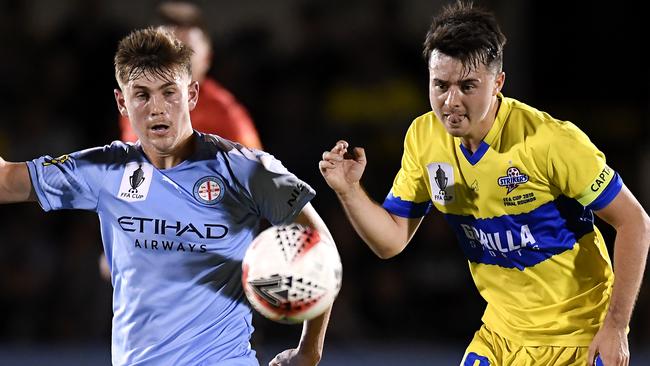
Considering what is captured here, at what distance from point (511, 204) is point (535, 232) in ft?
0.49

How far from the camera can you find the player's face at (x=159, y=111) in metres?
3.84

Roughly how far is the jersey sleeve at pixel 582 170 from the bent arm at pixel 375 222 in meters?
0.72

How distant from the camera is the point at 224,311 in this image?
390cm

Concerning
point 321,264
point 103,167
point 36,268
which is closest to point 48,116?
point 36,268

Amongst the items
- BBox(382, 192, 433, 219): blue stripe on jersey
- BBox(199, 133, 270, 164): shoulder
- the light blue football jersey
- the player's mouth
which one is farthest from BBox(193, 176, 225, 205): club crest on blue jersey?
BBox(382, 192, 433, 219): blue stripe on jersey

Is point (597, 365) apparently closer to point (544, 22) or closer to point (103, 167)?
point (103, 167)

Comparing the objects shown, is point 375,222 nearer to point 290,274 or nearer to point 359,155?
point 359,155

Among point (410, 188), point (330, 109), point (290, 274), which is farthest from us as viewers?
point (330, 109)

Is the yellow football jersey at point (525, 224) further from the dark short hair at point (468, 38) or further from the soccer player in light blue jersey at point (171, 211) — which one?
the soccer player in light blue jersey at point (171, 211)

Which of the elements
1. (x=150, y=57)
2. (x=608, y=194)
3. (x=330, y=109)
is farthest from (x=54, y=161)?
(x=330, y=109)

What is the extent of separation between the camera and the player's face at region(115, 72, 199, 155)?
384cm

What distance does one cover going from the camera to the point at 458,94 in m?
3.94

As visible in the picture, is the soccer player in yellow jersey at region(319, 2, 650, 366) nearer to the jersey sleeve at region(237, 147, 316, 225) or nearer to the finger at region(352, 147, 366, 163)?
the finger at region(352, 147, 366, 163)

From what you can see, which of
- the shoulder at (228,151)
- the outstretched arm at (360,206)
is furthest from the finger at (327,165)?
the shoulder at (228,151)
